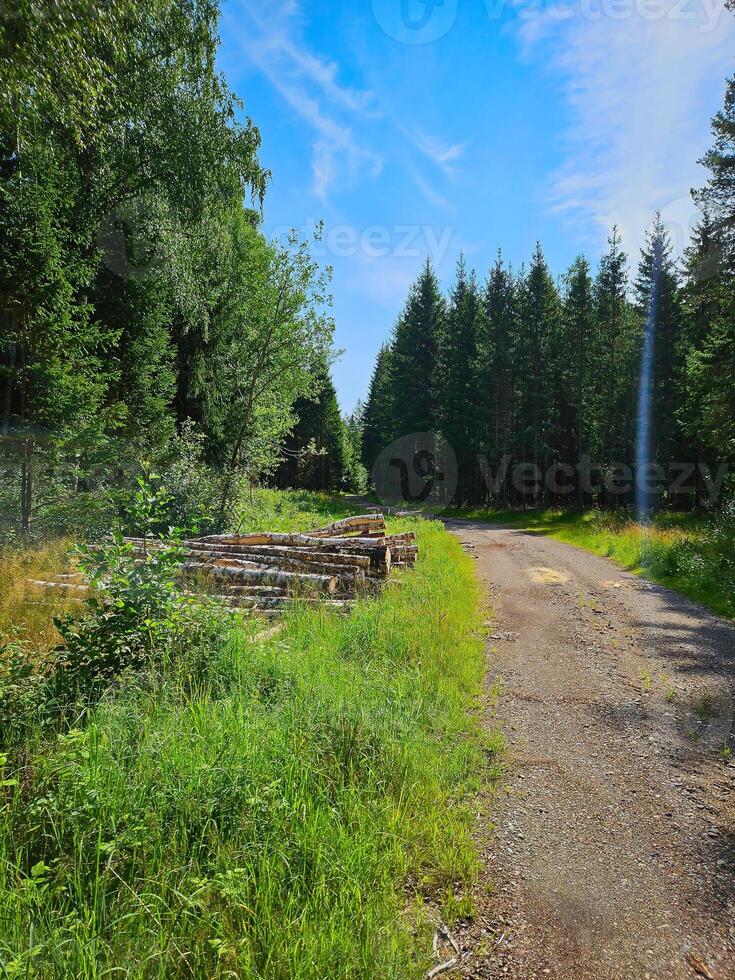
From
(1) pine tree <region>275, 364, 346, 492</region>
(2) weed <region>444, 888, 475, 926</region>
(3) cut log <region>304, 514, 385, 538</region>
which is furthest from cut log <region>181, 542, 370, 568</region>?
(1) pine tree <region>275, 364, 346, 492</region>

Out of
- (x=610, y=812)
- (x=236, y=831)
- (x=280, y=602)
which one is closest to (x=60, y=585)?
(x=280, y=602)

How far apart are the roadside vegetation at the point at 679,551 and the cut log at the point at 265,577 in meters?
7.91

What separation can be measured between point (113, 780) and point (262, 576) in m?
6.74

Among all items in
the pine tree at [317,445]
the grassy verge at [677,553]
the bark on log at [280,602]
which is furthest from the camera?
the pine tree at [317,445]

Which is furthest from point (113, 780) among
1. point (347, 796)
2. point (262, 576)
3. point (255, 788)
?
point (262, 576)

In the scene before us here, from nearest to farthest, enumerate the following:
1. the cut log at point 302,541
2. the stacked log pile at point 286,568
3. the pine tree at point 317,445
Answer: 1. the stacked log pile at point 286,568
2. the cut log at point 302,541
3. the pine tree at point 317,445

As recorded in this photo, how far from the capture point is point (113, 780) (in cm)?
297

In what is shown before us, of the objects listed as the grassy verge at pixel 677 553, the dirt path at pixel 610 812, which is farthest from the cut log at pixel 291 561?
the grassy verge at pixel 677 553

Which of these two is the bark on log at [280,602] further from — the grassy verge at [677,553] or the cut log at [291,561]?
the grassy verge at [677,553]

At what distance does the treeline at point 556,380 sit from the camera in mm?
30000

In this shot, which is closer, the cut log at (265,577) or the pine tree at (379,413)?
the cut log at (265,577)

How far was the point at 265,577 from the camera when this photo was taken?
964 centimetres

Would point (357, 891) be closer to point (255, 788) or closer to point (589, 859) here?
point (255, 788)

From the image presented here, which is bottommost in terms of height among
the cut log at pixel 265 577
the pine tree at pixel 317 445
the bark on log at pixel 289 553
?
the cut log at pixel 265 577
